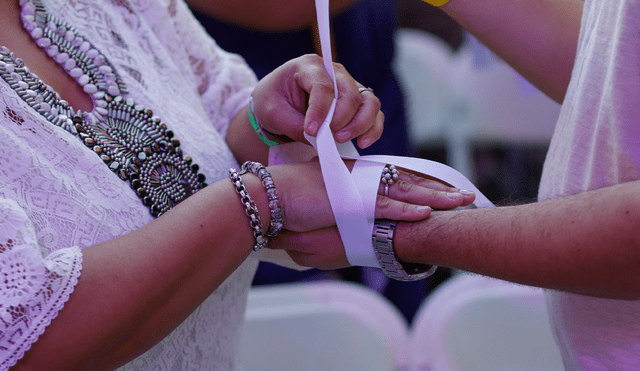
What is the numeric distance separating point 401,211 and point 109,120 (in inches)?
16.9

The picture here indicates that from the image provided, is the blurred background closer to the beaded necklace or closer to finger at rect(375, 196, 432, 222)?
finger at rect(375, 196, 432, 222)

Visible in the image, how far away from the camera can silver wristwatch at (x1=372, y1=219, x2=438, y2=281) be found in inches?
25.4

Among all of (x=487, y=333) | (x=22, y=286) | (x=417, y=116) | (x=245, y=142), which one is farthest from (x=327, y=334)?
(x=417, y=116)

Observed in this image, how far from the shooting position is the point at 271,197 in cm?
66

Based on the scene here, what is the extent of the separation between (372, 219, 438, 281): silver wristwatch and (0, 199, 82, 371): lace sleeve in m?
0.37

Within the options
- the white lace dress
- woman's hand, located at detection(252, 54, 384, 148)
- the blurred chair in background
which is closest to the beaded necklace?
the white lace dress

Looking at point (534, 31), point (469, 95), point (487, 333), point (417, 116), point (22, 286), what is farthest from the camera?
point (417, 116)

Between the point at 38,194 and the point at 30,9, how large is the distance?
1.03ft

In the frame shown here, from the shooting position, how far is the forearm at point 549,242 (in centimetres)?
50

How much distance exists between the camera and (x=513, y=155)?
2.97 meters

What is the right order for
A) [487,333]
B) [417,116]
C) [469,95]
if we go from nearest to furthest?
[487,333]
[469,95]
[417,116]

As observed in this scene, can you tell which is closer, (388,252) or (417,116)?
(388,252)

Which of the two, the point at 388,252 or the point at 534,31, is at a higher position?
the point at 534,31

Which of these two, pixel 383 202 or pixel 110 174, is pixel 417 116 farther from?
pixel 110 174
